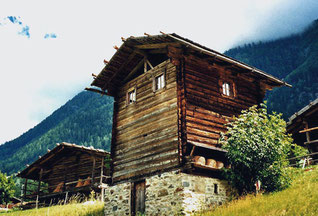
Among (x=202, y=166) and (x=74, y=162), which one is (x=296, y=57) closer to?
Answer: (x=74, y=162)

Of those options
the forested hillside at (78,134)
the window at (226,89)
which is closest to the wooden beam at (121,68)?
the window at (226,89)

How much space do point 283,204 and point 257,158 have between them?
344 centimetres

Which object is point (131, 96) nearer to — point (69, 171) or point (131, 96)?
point (131, 96)

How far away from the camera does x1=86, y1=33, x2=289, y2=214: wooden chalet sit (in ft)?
53.0

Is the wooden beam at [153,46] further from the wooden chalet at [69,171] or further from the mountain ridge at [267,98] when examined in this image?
the mountain ridge at [267,98]

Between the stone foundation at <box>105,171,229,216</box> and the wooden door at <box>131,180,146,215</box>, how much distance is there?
589mm

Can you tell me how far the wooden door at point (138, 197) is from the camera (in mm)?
16844

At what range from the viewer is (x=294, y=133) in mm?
24047

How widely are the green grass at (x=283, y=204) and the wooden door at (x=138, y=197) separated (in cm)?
368

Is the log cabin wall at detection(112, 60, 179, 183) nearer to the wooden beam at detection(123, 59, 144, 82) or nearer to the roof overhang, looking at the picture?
the wooden beam at detection(123, 59, 144, 82)

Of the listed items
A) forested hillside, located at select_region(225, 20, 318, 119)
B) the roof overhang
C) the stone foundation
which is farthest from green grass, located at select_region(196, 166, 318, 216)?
forested hillside, located at select_region(225, 20, 318, 119)

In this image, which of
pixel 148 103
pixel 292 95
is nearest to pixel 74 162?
pixel 148 103

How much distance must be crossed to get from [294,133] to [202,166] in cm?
1181

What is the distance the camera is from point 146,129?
17984 millimetres
